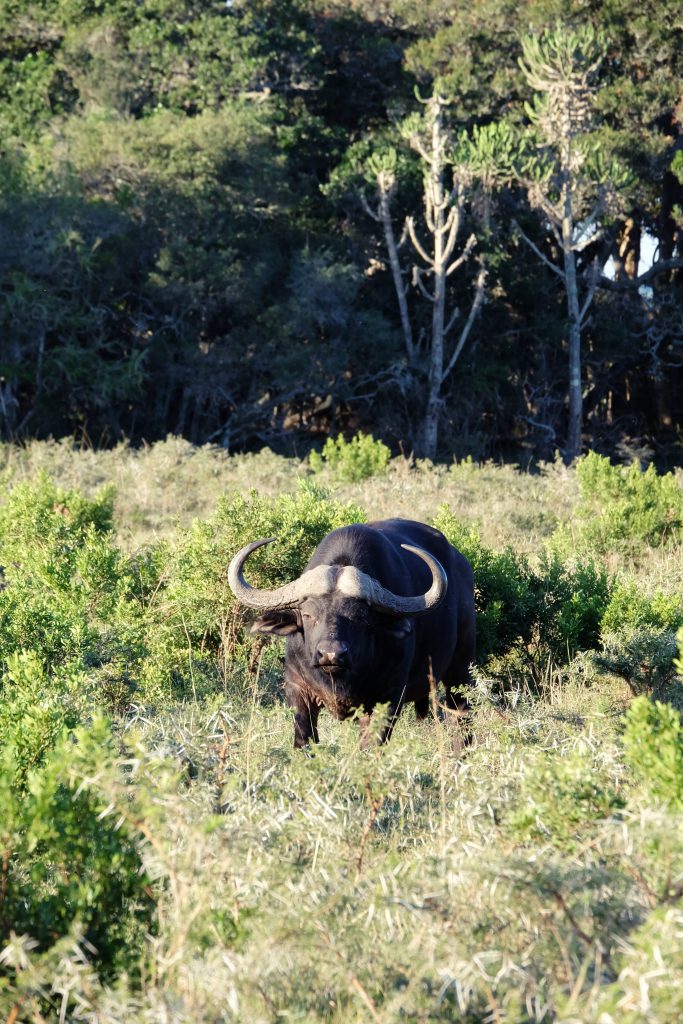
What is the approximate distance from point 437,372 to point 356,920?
24.6 metres

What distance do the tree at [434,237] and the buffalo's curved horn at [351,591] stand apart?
2054 cm

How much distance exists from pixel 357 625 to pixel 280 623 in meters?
0.51

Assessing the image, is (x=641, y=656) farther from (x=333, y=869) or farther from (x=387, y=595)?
(x=333, y=869)

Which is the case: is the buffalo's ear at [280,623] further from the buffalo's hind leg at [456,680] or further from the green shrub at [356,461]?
the green shrub at [356,461]

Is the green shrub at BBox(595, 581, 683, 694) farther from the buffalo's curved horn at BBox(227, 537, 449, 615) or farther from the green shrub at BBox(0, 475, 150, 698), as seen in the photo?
the green shrub at BBox(0, 475, 150, 698)

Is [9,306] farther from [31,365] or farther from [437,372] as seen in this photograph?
[437,372]

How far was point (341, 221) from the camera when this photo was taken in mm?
29938

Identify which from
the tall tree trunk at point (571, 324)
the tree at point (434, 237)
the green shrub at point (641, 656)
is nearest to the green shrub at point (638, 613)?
the green shrub at point (641, 656)

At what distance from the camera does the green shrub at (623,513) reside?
480 inches

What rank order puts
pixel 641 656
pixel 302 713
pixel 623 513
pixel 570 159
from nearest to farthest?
pixel 302 713 → pixel 641 656 → pixel 623 513 → pixel 570 159

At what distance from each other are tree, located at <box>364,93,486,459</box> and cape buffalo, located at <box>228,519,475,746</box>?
20.2 meters

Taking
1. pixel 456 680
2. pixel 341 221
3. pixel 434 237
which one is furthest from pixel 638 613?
pixel 341 221

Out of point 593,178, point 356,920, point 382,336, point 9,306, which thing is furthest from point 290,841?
point 593,178

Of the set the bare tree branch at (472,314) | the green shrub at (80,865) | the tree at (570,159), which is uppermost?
the tree at (570,159)
